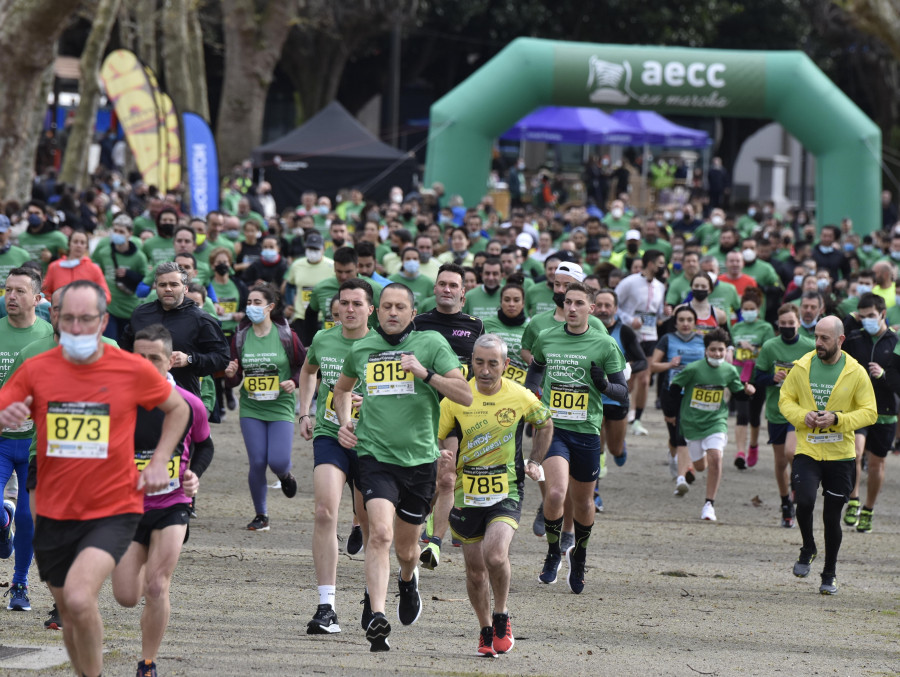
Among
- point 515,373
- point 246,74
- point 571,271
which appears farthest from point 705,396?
point 246,74

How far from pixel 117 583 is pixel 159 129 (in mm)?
18222

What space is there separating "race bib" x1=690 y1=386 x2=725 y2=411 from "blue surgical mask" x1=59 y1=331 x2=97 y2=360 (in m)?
7.16

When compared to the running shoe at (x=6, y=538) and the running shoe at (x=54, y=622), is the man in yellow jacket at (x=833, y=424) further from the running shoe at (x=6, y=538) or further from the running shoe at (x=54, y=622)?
the running shoe at (x=6, y=538)

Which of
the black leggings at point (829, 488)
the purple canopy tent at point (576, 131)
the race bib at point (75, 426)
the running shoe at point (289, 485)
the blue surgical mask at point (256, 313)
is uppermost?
the purple canopy tent at point (576, 131)

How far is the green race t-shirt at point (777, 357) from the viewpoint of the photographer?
38.4 feet

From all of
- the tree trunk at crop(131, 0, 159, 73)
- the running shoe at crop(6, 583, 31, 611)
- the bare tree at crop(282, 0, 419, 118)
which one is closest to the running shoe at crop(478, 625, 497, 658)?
the running shoe at crop(6, 583, 31, 611)

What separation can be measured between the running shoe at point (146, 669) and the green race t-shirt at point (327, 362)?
1.98 metres

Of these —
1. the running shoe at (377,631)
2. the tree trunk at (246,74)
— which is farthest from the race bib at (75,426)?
the tree trunk at (246,74)

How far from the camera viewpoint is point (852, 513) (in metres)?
11.7

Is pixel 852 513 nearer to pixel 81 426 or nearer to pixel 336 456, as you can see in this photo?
pixel 336 456

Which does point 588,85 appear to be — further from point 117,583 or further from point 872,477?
point 117,583

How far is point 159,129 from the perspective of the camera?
23.6 metres

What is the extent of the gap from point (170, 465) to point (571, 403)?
3.28 m

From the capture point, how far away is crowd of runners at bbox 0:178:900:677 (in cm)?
573
